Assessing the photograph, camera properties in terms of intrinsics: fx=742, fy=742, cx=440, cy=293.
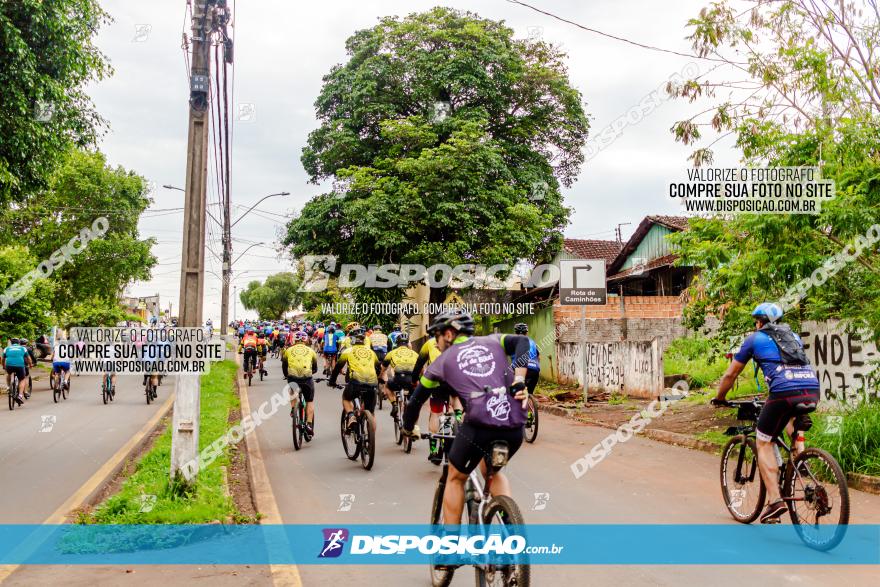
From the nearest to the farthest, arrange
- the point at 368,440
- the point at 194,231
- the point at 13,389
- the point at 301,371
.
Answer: the point at 194,231
the point at 368,440
the point at 301,371
the point at 13,389

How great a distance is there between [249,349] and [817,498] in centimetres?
2077

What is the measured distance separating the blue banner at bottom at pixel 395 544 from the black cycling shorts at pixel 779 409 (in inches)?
32.1

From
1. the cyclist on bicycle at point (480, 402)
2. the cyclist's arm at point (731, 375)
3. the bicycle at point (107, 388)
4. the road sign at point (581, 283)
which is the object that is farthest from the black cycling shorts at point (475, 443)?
the bicycle at point (107, 388)

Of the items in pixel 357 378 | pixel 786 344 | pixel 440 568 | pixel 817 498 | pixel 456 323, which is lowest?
pixel 440 568

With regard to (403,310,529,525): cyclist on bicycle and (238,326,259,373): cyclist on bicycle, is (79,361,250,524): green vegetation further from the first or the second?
(238,326,259,373): cyclist on bicycle

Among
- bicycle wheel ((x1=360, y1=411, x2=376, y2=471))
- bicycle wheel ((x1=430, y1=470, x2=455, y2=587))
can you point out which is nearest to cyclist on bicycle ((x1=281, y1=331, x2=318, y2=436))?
bicycle wheel ((x1=360, y1=411, x2=376, y2=471))

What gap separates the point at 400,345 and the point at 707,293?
5.06 metres

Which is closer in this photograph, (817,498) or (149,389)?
(817,498)

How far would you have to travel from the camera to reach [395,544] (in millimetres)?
6379

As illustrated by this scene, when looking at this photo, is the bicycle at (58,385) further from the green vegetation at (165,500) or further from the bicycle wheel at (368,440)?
the bicycle wheel at (368,440)

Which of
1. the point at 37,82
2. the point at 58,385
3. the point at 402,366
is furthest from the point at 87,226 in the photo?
the point at 402,366

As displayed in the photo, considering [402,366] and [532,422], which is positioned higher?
[402,366]

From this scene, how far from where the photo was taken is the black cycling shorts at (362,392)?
1061cm

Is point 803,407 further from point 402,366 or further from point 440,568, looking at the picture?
point 402,366
